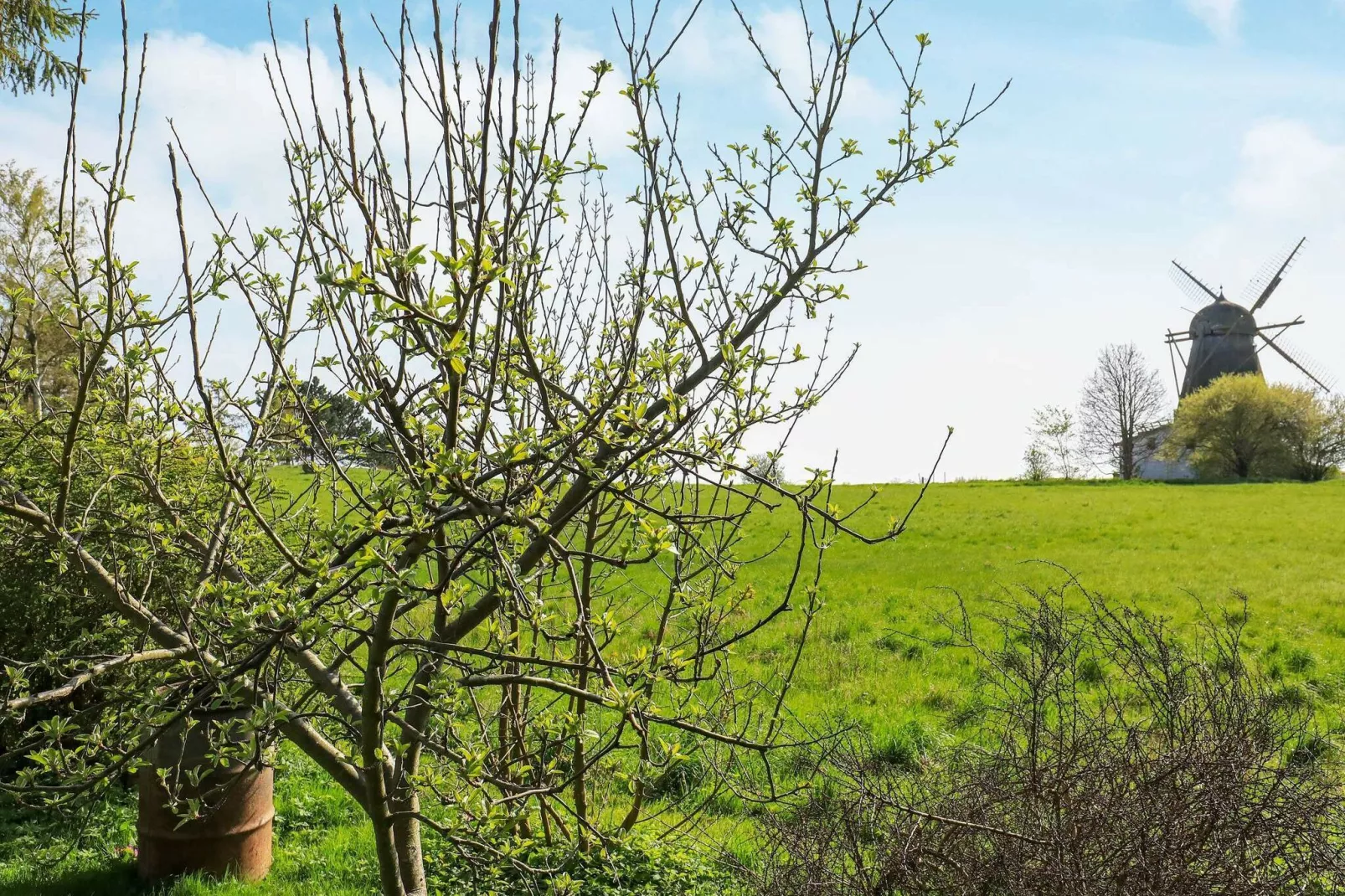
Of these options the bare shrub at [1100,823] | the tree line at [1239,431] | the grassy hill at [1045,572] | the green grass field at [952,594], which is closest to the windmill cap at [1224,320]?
the tree line at [1239,431]

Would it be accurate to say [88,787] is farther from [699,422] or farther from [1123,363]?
[1123,363]

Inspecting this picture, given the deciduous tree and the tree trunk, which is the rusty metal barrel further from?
the deciduous tree

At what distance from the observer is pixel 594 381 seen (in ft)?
12.4

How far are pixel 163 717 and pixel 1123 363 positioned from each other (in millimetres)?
52585

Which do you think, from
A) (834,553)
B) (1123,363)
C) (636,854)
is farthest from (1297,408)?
(636,854)

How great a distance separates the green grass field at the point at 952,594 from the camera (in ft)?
17.8

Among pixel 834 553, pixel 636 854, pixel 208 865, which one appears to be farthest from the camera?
pixel 834 553

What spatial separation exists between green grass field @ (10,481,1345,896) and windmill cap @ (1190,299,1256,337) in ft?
90.2

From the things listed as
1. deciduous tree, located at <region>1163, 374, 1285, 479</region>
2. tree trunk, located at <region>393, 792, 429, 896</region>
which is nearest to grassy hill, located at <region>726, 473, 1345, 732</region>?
tree trunk, located at <region>393, 792, 429, 896</region>

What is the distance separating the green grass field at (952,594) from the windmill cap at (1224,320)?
90.2ft

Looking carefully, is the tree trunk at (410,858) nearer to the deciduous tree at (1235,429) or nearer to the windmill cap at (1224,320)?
the deciduous tree at (1235,429)

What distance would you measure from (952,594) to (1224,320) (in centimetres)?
4842

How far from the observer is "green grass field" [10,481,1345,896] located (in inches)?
213

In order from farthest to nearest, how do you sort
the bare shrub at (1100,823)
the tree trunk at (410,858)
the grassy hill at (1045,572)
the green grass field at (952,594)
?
1. the grassy hill at (1045,572)
2. the green grass field at (952,594)
3. the tree trunk at (410,858)
4. the bare shrub at (1100,823)
